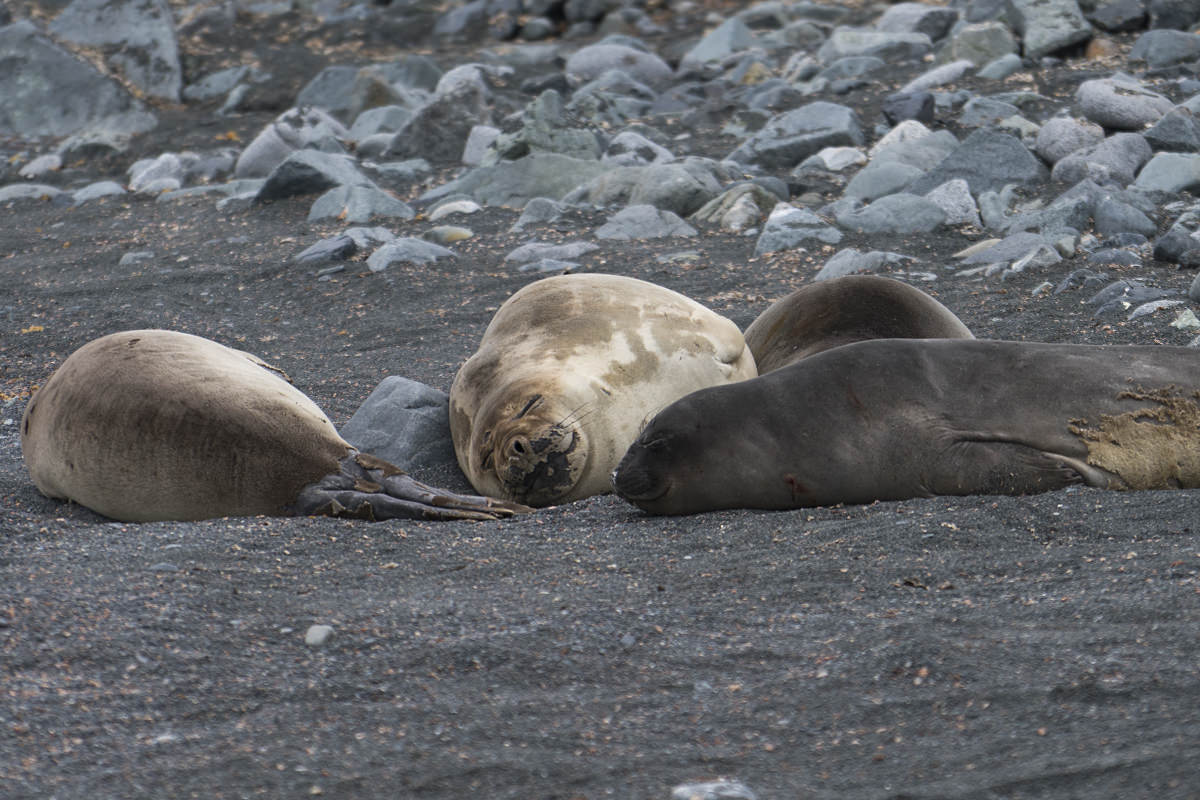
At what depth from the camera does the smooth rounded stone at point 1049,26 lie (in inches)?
422

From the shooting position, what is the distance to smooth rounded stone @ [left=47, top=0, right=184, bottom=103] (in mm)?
13578

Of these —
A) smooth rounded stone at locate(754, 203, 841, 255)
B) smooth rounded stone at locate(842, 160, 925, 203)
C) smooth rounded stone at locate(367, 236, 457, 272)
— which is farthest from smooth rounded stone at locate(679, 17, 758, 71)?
smooth rounded stone at locate(367, 236, 457, 272)

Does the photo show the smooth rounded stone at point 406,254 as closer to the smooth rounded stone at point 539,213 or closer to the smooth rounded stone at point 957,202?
the smooth rounded stone at point 539,213

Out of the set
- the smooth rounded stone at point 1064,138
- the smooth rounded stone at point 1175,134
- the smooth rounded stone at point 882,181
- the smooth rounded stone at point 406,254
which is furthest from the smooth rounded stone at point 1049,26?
the smooth rounded stone at point 406,254

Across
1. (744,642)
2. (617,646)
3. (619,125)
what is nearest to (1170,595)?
(744,642)

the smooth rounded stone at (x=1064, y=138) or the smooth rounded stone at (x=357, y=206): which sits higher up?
the smooth rounded stone at (x=1064, y=138)

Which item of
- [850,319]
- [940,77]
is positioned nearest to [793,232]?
[850,319]

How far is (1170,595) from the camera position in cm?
259

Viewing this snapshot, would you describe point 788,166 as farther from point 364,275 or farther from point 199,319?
point 199,319

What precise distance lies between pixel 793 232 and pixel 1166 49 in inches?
166

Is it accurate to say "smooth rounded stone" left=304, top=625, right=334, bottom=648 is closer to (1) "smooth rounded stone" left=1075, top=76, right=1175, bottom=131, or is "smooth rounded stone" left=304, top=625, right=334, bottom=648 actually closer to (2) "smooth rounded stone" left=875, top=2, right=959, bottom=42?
(1) "smooth rounded stone" left=1075, top=76, right=1175, bottom=131

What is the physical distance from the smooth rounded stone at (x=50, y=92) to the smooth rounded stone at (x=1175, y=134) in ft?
30.8

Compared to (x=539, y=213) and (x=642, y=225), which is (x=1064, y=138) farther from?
(x=539, y=213)

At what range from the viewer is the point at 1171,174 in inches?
294
